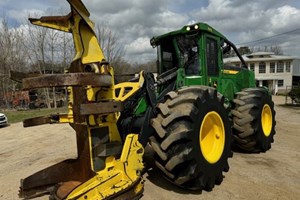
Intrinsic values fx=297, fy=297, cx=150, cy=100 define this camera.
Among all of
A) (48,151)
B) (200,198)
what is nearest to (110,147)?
(200,198)

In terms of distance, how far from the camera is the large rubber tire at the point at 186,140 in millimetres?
3705

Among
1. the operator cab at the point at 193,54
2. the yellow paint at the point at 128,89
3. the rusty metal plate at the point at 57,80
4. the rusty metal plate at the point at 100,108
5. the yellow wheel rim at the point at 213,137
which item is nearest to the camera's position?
the rusty metal plate at the point at 57,80

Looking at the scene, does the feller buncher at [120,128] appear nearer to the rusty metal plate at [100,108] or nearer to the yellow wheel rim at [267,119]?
the rusty metal plate at [100,108]

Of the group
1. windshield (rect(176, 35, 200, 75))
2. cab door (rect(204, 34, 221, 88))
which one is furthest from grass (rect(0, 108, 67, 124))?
cab door (rect(204, 34, 221, 88))

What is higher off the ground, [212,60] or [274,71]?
[212,60]

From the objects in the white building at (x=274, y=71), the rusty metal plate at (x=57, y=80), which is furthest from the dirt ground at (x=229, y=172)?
the white building at (x=274, y=71)

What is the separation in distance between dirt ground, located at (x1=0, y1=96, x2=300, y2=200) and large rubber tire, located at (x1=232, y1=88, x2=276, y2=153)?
22 centimetres

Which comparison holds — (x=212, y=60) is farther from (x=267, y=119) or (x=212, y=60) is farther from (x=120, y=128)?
(x=120, y=128)

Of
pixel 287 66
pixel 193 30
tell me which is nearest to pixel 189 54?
pixel 193 30

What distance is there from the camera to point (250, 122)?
5.84 m

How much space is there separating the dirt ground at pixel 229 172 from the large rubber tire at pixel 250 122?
218 mm

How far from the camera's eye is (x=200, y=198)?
392 cm

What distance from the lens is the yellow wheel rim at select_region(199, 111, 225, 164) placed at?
14.2ft

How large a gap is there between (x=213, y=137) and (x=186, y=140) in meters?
0.97
